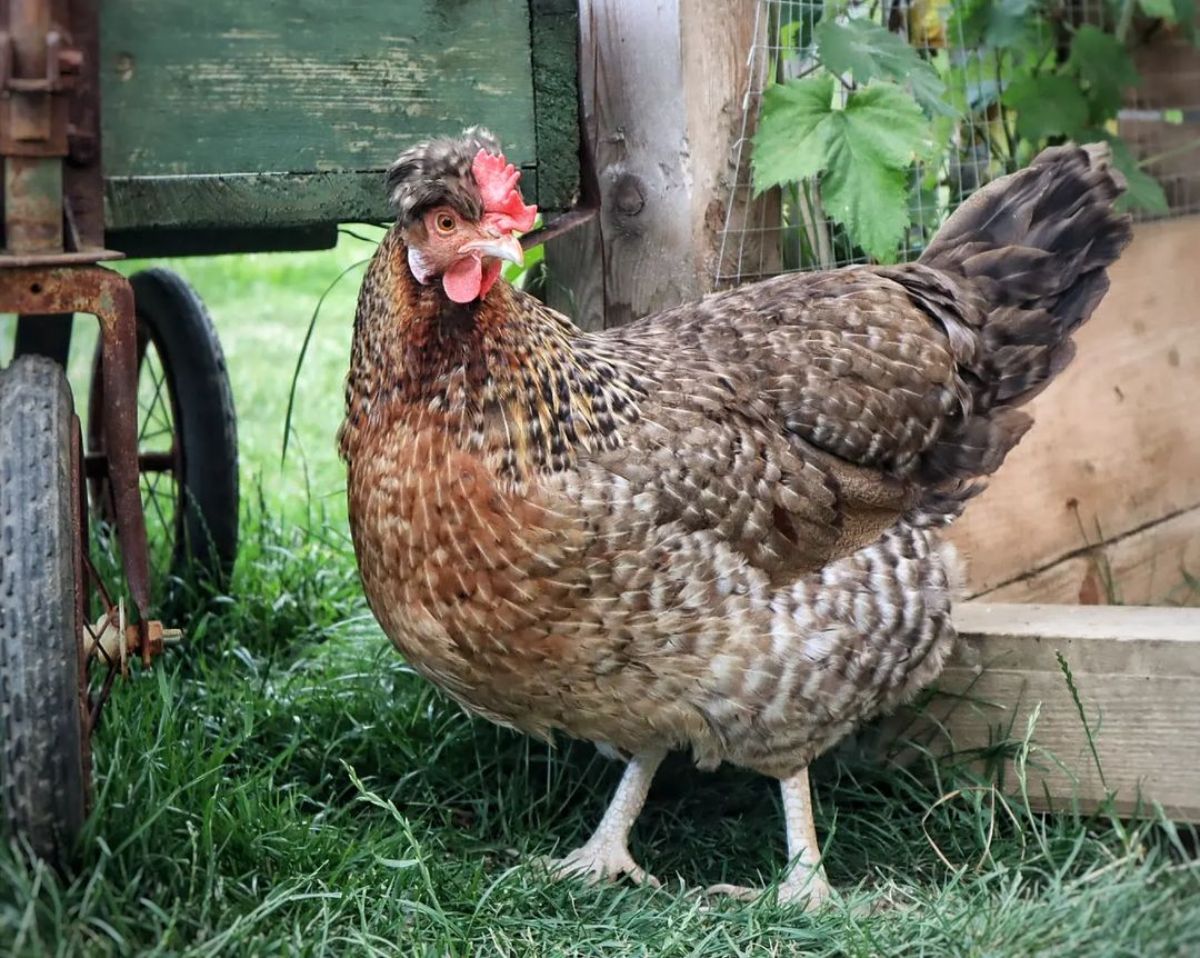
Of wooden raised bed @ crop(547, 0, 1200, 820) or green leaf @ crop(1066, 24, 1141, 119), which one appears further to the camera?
green leaf @ crop(1066, 24, 1141, 119)

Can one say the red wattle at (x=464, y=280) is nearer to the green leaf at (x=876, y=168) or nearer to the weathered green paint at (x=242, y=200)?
the weathered green paint at (x=242, y=200)

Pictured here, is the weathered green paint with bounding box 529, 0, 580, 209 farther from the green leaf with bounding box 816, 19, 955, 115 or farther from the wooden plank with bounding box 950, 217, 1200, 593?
the wooden plank with bounding box 950, 217, 1200, 593

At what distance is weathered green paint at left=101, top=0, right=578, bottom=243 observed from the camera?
257cm

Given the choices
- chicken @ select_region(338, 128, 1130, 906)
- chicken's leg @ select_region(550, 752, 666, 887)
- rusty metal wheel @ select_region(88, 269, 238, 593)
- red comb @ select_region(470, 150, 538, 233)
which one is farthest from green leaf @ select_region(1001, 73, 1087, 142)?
rusty metal wheel @ select_region(88, 269, 238, 593)

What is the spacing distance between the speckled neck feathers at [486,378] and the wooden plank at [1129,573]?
4.42 ft

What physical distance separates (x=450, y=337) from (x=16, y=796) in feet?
3.37

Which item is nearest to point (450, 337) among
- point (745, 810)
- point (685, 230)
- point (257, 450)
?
point (685, 230)

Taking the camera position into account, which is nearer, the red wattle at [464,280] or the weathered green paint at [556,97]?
the red wattle at [464,280]

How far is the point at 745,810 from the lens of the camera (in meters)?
3.21

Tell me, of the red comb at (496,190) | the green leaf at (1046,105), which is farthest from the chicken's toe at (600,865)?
the green leaf at (1046,105)

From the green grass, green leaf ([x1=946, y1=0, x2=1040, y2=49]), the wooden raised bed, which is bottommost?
the green grass

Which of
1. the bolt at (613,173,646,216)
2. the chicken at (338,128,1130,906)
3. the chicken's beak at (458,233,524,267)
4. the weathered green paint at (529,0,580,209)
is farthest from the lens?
the bolt at (613,173,646,216)

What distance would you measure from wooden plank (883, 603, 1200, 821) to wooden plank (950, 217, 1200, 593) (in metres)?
0.42

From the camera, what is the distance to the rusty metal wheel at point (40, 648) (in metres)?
2.04
